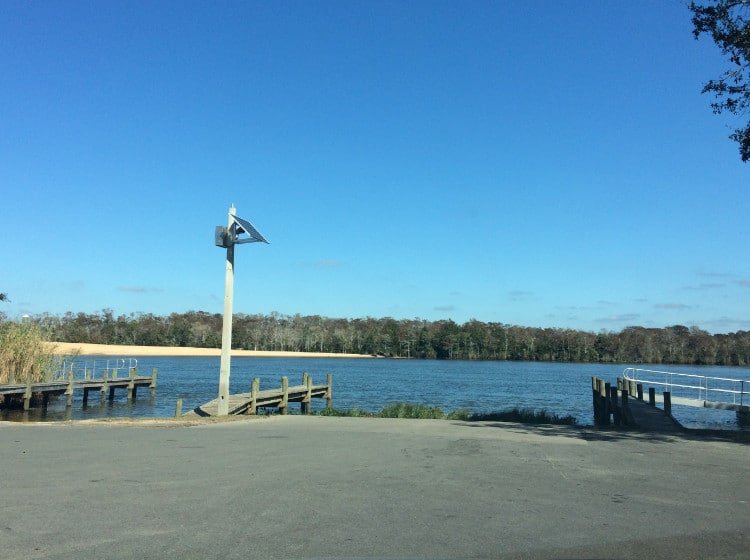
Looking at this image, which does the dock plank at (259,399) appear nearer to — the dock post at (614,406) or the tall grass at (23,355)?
the tall grass at (23,355)

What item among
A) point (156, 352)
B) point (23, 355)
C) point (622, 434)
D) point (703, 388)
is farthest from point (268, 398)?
point (156, 352)

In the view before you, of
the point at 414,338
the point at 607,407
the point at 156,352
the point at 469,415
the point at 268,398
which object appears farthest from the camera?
the point at 414,338

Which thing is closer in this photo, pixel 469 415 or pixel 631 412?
pixel 469 415


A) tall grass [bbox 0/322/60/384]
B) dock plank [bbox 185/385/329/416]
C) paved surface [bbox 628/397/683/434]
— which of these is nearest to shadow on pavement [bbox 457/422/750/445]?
paved surface [bbox 628/397/683/434]

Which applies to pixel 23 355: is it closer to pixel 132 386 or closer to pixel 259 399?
pixel 132 386

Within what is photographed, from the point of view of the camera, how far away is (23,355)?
3303cm

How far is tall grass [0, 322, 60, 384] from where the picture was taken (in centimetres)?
3234

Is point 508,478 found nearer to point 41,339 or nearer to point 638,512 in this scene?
point 638,512

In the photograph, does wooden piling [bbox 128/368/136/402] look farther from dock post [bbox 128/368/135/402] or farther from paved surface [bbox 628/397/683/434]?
paved surface [bbox 628/397/683/434]

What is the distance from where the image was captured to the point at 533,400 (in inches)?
1448

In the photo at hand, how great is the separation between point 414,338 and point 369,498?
479ft

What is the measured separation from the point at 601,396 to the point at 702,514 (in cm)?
2276

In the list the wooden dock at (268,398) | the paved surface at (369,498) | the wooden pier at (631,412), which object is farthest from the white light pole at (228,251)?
the wooden pier at (631,412)

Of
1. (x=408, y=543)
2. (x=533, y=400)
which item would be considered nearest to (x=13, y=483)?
(x=408, y=543)
